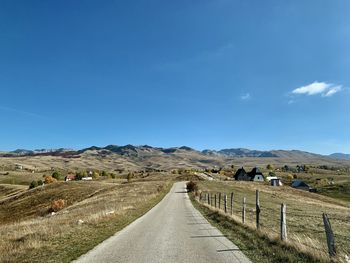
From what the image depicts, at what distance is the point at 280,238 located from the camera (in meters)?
15.4

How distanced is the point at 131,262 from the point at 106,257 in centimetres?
131

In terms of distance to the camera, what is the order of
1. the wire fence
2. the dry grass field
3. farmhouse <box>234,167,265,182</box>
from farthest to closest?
1. farmhouse <box>234,167,265,182</box>
2. the dry grass field
3. the wire fence

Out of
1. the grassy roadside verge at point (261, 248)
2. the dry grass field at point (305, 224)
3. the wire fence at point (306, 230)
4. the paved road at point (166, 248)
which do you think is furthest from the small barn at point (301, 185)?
the paved road at point (166, 248)

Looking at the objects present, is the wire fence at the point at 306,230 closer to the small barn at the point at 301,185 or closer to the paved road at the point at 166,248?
the paved road at the point at 166,248

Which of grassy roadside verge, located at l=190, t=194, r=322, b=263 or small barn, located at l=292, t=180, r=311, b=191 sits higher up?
small barn, located at l=292, t=180, r=311, b=191

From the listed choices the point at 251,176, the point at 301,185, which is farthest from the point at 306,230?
the point at 251,176

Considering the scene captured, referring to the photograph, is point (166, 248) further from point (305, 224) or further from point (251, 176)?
point (251, 176)

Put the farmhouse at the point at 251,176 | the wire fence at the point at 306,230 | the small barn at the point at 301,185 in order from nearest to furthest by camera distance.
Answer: the wire fence at the point at 306,230 → the small barn at the point at 301,185 → the farmhouse at the point at 251,176

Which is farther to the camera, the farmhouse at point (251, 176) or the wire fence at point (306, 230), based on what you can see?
the farmhouse at point (251, 176)

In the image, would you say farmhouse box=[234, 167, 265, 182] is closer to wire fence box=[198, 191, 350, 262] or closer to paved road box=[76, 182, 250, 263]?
wire fence box=[198, 191, 350, 262]

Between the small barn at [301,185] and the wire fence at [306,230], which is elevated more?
the small barn at [301,185]

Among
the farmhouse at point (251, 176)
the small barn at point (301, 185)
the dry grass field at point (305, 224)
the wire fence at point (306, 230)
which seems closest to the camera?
the wire fence at point (306, 230)

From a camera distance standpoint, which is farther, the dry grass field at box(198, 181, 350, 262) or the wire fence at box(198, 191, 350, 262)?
the dry grass field at box(198, 181, 350, 262)

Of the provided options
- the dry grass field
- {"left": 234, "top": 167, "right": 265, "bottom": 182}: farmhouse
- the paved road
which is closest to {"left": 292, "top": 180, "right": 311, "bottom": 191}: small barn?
{"left": 234, "top": 167, "right": 265, "bottom": 182}: farmhouse
